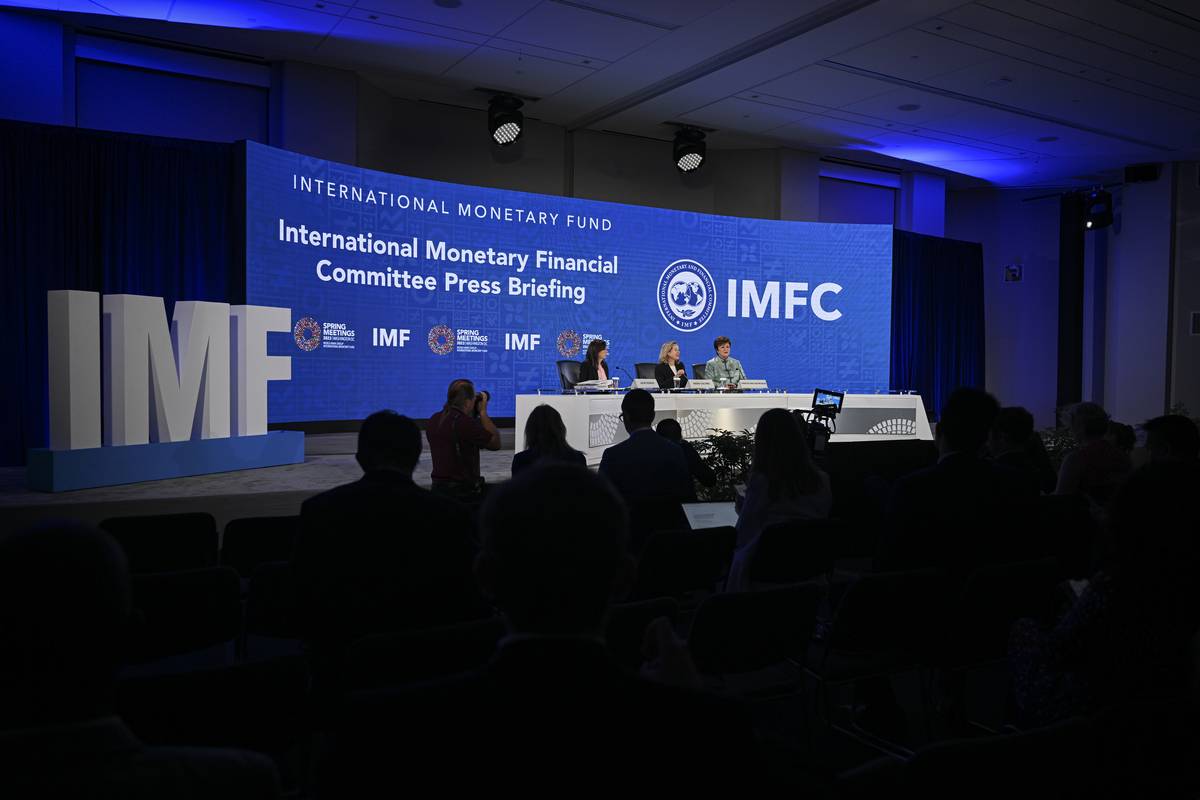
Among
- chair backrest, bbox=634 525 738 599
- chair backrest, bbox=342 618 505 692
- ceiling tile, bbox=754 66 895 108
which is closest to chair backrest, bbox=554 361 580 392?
ceiling tile, bbox=754 66 895 108

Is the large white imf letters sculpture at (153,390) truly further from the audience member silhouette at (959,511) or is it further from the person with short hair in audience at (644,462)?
the audience member silhouette at (959,511)

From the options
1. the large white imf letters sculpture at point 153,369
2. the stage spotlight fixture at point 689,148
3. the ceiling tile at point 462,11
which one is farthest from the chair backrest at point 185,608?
the stage spotlight fixture at point 689,148

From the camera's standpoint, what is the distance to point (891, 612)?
2.38 meters

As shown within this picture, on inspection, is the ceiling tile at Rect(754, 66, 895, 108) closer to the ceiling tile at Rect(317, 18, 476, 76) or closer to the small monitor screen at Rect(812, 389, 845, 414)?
the ceiling tile at Rect(317, 18, 476, 76)

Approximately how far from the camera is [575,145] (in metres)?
11.2

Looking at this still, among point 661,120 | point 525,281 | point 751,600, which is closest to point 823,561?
point 751,600

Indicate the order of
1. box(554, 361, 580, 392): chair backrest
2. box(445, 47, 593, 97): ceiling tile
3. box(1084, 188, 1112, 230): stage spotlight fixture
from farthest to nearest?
box(1084, 188, 1112, 230): stage spotlight fixture < box(445, 47, 593, 97): ceiling tile < box(554, 361, 580, 392): chair backrest

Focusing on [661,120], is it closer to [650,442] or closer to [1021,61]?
[1021,61]

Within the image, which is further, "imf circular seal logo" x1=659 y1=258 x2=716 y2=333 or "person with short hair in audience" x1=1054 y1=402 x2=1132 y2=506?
"imf circular seal logo" x1=659 y1=258 x2=716 y2=333

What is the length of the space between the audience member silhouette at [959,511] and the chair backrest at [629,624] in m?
0.92

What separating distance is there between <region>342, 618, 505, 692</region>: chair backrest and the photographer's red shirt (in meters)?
2.89

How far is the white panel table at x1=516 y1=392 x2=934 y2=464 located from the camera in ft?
24.7

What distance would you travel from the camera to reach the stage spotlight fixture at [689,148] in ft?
36.8

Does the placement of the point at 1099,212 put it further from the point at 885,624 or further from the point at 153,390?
the point at 153,390
